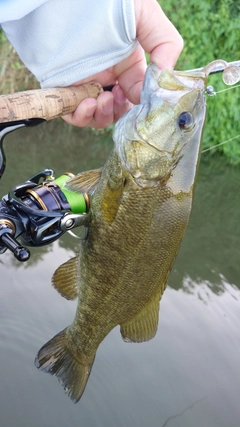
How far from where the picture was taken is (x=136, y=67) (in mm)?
2471

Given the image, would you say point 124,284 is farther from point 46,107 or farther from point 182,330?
point 182,330

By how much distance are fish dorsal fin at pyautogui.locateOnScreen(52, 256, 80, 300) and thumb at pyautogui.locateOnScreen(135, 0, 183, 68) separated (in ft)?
Result: 3.13

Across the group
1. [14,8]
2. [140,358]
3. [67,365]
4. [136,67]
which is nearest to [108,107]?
[136,67]

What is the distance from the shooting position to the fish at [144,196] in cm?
174

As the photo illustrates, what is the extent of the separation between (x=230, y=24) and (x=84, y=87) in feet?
24.7

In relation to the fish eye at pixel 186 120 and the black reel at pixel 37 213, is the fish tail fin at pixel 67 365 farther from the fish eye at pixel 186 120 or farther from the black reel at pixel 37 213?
the fish eye at pixel 186 120

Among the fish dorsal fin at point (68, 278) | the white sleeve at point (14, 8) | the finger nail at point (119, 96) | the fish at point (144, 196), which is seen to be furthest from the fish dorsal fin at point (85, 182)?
the white sleeve at point (14, 8)

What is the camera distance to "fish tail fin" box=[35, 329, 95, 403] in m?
2.22

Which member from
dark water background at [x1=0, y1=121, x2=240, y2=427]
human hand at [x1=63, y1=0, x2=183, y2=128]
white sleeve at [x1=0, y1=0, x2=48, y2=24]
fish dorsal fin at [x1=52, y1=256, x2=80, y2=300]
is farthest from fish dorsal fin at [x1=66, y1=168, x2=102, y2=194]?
dark water background at [x1=0, y1=121, x2=240, y2=427]

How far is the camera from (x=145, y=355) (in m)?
3.74

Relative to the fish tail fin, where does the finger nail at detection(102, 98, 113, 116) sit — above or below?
above

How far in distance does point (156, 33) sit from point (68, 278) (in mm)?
1142

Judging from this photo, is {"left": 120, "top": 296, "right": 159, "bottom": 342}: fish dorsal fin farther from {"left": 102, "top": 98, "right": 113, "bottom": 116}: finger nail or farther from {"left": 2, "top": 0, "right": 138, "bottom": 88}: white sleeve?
{"left": 2, "top": 0, "right": 138, "bottom": 88}: white sleeve

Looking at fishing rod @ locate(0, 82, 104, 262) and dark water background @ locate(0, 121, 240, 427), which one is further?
dark water background @ locate(0, 121, 240, 427)
